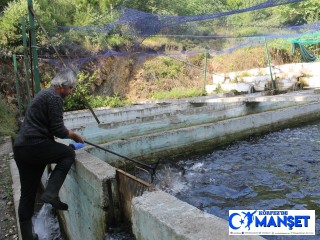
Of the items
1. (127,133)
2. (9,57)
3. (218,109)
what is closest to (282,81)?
(218,109)

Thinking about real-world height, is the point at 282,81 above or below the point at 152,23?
below

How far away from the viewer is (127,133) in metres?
6.94

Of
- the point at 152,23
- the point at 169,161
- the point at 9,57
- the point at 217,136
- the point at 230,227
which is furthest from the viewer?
the point at 9,57

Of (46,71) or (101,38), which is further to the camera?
(101,38)

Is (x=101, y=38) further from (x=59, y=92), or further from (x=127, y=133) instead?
(x=59, y=92)

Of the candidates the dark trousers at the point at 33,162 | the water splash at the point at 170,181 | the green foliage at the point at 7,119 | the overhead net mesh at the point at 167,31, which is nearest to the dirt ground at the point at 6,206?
the dark trousers at the point at 33,162

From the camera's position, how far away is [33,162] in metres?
3.24

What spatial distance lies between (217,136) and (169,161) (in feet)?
4.29

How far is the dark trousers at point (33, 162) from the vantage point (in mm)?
3188

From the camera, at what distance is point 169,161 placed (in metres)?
6.09

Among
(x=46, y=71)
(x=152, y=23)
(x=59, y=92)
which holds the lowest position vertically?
(x=59, y=92)

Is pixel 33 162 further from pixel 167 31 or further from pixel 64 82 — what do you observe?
pixel 167 31

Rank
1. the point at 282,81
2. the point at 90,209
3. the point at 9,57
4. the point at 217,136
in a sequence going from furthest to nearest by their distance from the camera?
the point at 282,81 → the point at 9,57 → the point at 217,136 → the point at 90,209

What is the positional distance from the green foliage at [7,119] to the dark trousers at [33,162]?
6.48 m
